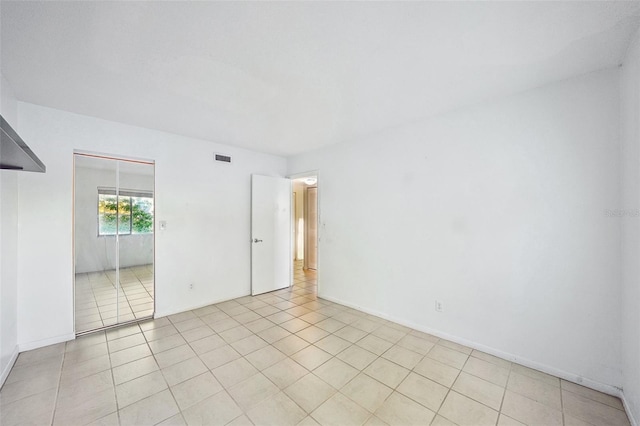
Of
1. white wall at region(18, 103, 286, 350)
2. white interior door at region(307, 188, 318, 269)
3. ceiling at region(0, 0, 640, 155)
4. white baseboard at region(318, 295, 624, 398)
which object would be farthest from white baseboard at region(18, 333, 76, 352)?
white interior door at region(307, 188, 318, 269)

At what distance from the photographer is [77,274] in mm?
2982

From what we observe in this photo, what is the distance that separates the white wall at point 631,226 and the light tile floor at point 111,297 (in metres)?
4.88

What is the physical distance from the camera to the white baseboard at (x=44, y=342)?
2.63 meters

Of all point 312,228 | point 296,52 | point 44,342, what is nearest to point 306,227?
point 312,228

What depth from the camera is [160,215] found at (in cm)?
359

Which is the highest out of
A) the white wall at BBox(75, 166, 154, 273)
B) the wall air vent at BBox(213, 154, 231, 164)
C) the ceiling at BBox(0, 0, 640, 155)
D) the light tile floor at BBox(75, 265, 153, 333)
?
the ceiling at BBox(0, 0, 640, 155)

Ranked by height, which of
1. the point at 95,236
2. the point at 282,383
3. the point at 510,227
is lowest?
the point at 282,383

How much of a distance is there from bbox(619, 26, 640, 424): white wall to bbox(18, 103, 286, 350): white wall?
14.6 feet

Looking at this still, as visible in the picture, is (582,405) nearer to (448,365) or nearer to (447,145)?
(448,365)

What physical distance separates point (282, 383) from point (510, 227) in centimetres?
258

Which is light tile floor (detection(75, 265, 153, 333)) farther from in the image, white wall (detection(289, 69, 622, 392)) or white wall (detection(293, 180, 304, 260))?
white wall (detection(293, 180, 304, 260))

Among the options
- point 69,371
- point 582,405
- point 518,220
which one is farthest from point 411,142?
point 69,371

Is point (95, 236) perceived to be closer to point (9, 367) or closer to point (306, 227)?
point (9, 367)

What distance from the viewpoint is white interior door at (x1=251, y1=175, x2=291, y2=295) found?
14.9ft
